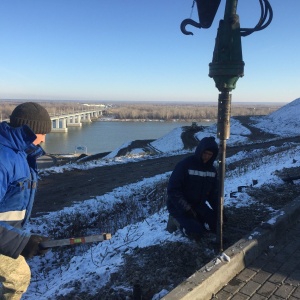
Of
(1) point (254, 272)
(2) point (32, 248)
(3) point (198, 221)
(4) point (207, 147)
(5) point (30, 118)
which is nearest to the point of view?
(2) point (32, 248)

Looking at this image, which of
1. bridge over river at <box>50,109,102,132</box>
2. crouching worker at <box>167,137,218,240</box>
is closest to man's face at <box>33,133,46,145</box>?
crouching worker at <box>167,137,218,240</box>

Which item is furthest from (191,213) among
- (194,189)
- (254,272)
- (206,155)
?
(254,272)

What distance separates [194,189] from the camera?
481 centimetres

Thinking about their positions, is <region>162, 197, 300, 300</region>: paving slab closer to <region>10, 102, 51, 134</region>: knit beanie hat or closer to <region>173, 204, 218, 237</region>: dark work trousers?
<region>173, 204, 218, 237</region>: dark work trousers

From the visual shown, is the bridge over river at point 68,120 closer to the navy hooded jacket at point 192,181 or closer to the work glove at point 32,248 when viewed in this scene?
the navy hooded jacket at point 192,181

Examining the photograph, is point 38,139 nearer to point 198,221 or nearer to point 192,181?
point 192,181

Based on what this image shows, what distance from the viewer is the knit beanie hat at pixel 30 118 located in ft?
9.30

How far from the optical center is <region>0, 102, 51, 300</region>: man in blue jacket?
2496 millimetres

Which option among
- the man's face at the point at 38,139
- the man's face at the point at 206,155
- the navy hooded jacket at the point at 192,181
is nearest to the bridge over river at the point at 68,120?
the navy hooded jacket at the point at 192,181

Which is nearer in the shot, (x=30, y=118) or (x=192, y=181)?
(x=30, y=118)

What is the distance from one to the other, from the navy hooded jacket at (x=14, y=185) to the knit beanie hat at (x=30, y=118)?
183 millimetres

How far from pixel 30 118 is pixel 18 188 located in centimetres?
61

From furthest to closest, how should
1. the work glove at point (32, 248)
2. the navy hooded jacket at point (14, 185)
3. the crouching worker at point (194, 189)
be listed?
1. the crouching worker at point (194, 189)
2. the work glove at point (32, 248)
3. the navy hooded jacket at point (14, 185)

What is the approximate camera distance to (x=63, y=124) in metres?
90.4
